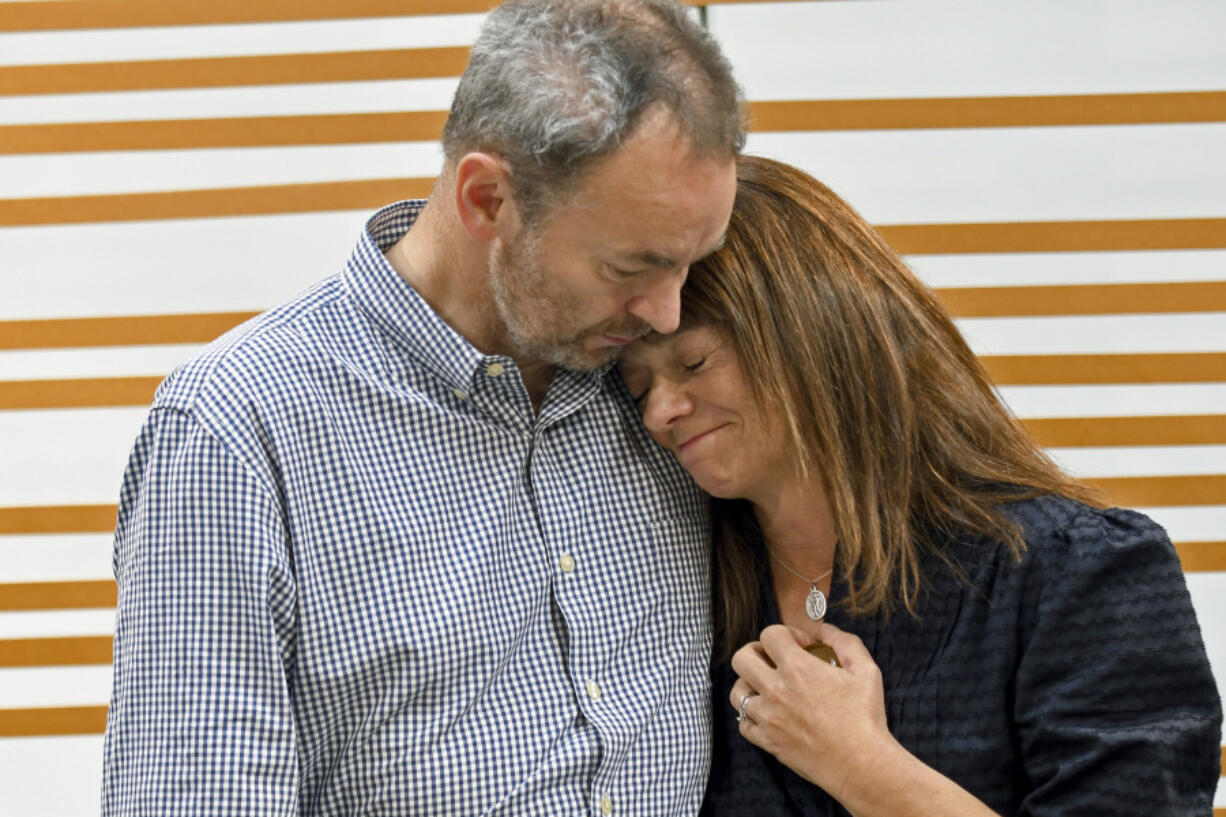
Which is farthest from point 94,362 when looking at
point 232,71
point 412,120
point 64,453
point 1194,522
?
point 1194,522

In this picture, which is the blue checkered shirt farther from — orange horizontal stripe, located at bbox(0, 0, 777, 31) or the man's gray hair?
orange horizontal stripe, located at bbox(0, 0, 777, 31)

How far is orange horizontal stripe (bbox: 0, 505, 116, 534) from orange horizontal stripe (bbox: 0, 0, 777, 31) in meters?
0.90

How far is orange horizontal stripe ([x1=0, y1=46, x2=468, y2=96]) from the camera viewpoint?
2426 mm

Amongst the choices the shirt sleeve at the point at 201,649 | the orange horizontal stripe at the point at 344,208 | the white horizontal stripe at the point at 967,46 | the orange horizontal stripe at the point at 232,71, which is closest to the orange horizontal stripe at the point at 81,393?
the orange horizontal stripe at the point at 344,208

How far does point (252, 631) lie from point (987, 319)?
1.63 metres

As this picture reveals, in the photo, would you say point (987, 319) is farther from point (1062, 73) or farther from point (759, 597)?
point (759, 597)

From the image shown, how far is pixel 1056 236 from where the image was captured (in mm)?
2463

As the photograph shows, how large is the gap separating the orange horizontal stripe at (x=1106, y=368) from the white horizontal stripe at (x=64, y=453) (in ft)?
5.43

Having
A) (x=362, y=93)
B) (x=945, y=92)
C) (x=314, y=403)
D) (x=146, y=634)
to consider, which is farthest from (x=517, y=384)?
(x=945, y=92)

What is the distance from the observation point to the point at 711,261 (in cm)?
161

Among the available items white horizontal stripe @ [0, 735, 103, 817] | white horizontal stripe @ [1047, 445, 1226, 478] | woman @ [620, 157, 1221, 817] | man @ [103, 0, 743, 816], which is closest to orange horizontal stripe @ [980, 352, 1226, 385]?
white horizontal stripe @ [1047, 445, 1226, 478]

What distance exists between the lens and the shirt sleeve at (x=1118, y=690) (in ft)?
4.78

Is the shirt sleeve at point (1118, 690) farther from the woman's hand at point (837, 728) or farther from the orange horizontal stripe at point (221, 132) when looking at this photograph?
the orange horizontal stripe at point (221, 132)

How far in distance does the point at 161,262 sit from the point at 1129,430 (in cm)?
188
